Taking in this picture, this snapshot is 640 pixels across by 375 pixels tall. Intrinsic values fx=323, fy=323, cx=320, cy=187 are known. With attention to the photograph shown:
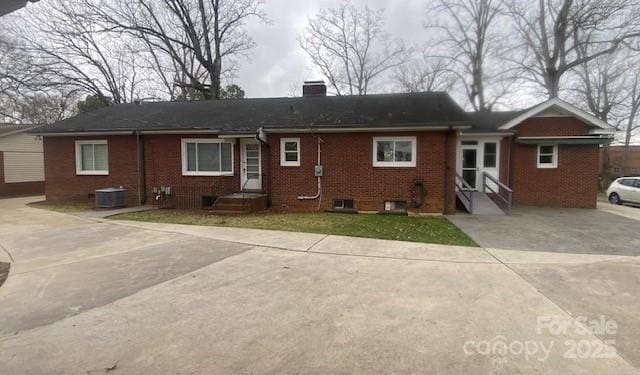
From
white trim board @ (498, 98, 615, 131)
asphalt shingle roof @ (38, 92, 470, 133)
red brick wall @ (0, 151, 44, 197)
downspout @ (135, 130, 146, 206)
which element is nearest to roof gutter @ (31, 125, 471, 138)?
asphalt shingle roof @ (38, 92, 470, 133)

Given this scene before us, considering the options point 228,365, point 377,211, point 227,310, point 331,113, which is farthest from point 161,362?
point 331,113

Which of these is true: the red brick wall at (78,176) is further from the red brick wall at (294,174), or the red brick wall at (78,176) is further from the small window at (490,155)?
the small window at (490,155)

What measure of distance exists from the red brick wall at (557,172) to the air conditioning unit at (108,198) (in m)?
15.9

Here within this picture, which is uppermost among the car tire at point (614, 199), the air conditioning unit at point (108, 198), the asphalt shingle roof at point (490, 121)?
the asphalt shingle roof at point (490, 121)

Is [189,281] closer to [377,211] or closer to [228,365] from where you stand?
[228,365]

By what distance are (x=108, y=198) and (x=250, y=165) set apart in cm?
548

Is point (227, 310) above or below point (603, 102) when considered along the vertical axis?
below

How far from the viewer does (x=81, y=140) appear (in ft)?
44.7

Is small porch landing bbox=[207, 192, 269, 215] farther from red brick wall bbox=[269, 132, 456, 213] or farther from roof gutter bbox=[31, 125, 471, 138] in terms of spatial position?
roof gutter bbox=[31, 125, 471, 138]

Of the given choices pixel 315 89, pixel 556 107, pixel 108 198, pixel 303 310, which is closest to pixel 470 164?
pixel 556 107

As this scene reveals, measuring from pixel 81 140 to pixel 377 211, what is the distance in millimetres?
12602

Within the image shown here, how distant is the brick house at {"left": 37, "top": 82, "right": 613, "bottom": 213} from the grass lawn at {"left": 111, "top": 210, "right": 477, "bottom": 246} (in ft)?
3.82

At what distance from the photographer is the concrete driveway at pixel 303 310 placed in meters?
2.68

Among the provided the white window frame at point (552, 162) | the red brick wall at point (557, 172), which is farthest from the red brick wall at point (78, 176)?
the white window frame at point (552, 162)
